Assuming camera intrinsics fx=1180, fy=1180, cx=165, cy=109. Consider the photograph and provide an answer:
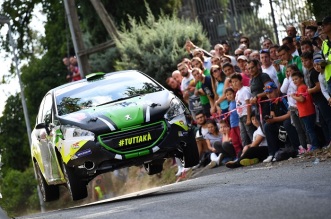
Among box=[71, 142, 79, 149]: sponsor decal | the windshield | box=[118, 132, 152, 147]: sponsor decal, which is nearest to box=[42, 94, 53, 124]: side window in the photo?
the windshield

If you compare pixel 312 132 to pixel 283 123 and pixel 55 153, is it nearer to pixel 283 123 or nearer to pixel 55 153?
pixel 283 123

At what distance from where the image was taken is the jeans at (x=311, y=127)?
19.3m

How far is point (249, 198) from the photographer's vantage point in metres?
13.1

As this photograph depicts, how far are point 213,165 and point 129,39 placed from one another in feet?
33.2

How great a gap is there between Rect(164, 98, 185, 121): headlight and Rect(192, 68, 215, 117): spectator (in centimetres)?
630

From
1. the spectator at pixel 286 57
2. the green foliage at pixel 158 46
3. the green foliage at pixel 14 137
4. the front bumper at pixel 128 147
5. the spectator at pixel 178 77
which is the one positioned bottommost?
the green foliage at pixel 14 137

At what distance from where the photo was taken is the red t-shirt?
19.5 metres

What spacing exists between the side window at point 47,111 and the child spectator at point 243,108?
12.7 feet

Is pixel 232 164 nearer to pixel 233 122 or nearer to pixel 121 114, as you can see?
pixel 233 122

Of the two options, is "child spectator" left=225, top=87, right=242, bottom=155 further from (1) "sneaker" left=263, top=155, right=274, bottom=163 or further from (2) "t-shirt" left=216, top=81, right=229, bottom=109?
(1) "sneaker" left=263, top=155, right=274, bottom=163

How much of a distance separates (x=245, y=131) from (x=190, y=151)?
167 inches

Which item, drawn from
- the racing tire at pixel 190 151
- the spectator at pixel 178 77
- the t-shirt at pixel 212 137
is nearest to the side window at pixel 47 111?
the racing tire at pixel 190 151

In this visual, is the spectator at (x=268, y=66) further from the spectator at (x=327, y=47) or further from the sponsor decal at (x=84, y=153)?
the sponsor decal at (x=84, y=153)

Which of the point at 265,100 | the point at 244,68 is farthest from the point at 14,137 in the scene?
the point at 265,100
